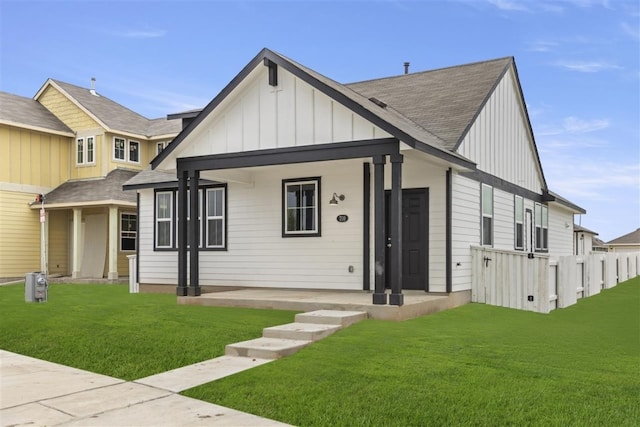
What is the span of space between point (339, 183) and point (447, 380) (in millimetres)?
8365

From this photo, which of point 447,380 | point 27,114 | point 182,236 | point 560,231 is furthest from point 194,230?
point 560,231

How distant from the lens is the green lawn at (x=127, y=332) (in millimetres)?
7668

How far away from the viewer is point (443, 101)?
15680 millimetres

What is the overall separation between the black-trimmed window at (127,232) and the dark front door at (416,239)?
14.4 metres

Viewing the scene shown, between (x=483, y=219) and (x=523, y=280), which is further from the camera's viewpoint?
(x=483, y=219)

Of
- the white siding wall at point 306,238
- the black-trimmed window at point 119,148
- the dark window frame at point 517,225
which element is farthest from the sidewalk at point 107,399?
the black-trimmed window at point 119,148

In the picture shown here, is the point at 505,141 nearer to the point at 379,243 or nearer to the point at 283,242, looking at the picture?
the point at 283,242

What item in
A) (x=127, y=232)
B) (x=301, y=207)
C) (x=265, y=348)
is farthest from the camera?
(x=127, y=232)

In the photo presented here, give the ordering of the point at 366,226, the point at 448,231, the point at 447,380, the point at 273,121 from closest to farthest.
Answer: the point at 447,380 → the point at 273,121 → the point at 448,231 → the point at 366,226

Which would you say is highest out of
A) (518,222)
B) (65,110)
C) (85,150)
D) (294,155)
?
(65,110)

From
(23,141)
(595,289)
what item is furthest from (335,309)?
(23,141)

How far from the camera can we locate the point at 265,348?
7.87 metres

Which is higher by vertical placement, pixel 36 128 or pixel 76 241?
pixel 36 128

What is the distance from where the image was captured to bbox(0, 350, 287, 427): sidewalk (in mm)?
5195
